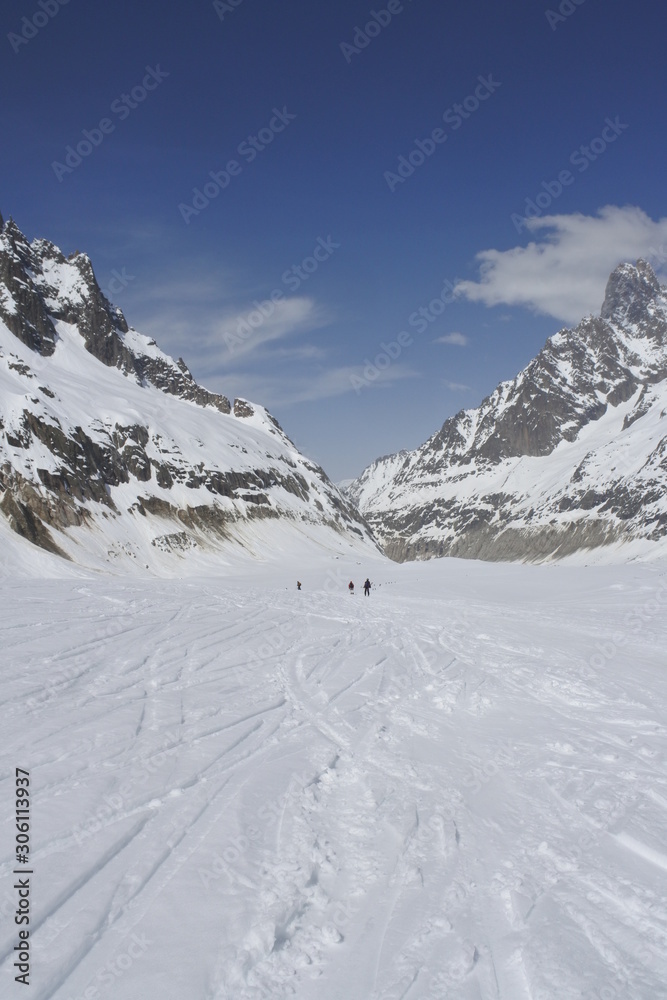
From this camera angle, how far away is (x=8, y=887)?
6262mm

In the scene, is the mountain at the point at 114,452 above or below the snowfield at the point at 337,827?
above

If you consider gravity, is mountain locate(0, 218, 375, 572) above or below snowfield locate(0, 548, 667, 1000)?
above

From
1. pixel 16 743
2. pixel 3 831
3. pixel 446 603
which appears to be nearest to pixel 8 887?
pixel 3 831

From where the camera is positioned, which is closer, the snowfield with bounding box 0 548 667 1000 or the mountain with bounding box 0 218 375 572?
the snowfield with bounding box 0 548 667 1000

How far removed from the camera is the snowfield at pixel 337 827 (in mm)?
5418

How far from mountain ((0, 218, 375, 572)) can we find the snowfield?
2441 inches

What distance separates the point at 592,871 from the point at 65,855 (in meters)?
5.81

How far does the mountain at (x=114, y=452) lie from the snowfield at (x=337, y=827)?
6201 centimetres

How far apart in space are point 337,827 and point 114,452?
112m

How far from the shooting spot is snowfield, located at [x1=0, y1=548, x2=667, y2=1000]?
542 cm

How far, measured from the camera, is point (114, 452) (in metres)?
112

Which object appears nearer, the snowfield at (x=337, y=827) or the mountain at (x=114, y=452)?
the snowfield at (x=337, y=827)

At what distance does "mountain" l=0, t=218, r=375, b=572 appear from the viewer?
87875mm

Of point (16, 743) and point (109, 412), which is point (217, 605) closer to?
point (16, 743)
